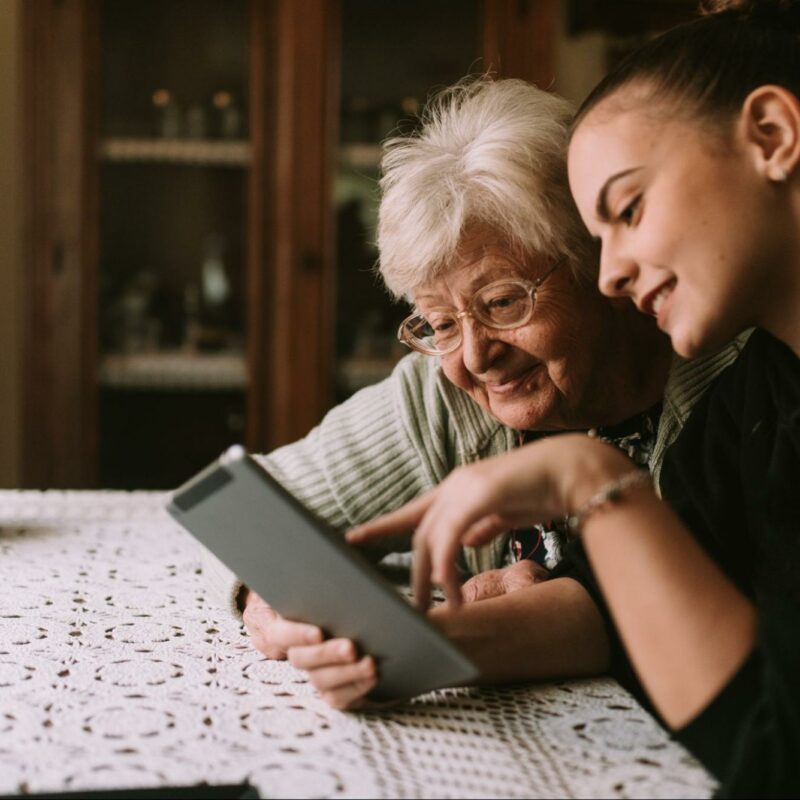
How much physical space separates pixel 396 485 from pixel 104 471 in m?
1.54

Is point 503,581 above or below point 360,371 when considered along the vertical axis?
below

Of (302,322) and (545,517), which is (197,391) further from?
(545,517)

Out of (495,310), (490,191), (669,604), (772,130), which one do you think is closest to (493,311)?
(495,310)

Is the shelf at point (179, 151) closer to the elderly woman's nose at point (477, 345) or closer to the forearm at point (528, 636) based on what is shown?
the elderly woman's nose at point (477, 345)

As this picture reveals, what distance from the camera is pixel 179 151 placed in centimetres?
280

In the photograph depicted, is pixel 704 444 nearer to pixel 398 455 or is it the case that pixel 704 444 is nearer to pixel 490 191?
pixel 490 191

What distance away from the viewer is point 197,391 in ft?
9.32

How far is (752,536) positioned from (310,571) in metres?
0.43

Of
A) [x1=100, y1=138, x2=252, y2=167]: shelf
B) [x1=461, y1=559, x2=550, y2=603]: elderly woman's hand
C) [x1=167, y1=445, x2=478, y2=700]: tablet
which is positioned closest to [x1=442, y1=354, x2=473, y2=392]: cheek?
[x1=461, y1=559, x2=550, y2=603]: elderly woman's hand

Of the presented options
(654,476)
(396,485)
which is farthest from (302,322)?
(654,476)

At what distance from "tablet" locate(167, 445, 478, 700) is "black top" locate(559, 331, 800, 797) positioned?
19cm

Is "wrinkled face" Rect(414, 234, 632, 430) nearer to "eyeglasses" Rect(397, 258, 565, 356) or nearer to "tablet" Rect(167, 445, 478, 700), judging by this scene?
"eyeglasses" Rect(397, 258, 565, 356)

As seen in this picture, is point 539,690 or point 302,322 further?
point 302,322

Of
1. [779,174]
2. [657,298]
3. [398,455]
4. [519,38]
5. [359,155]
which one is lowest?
[398,455]
